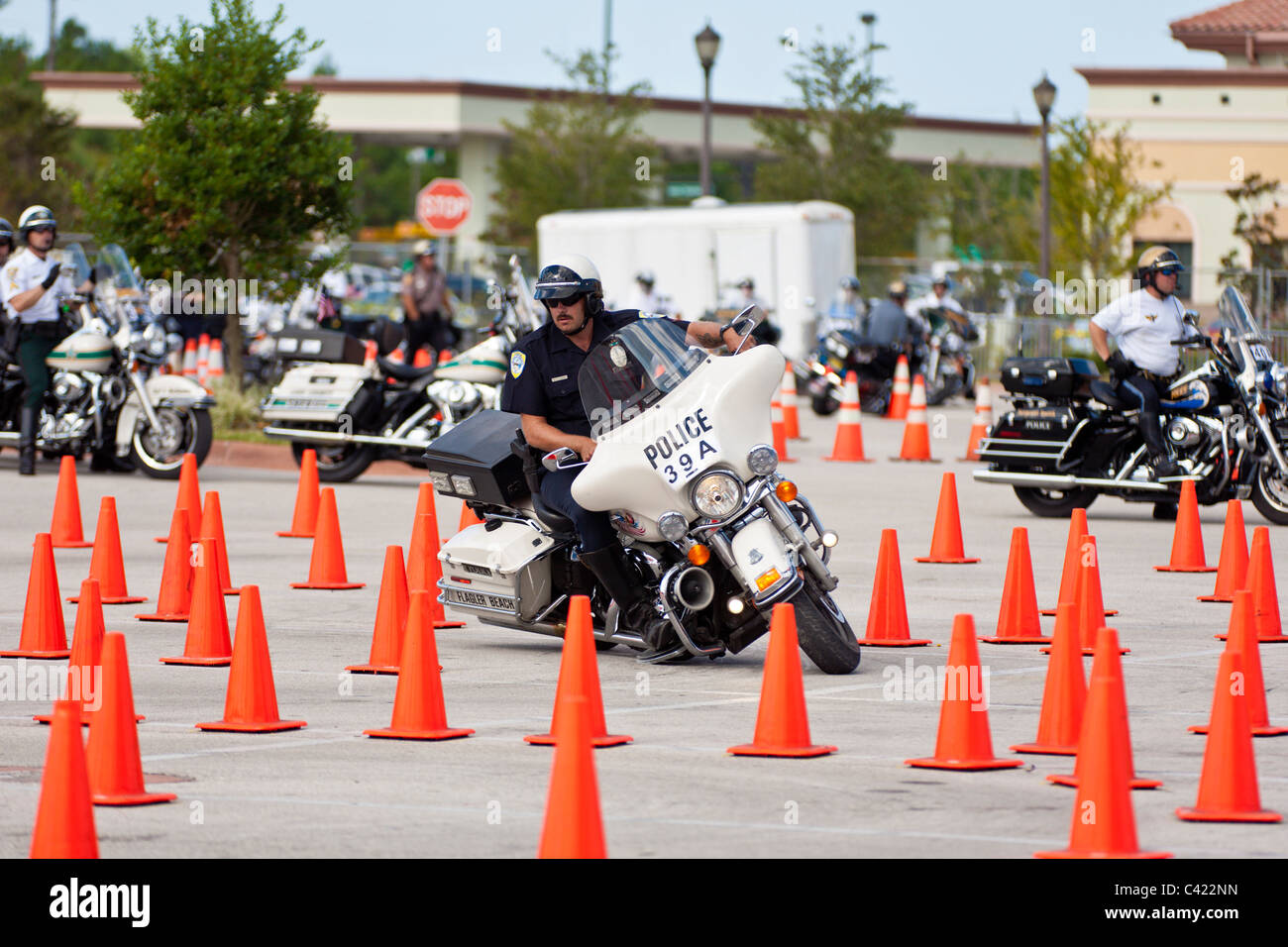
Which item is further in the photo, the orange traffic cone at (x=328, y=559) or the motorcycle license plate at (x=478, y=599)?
the orange traffic cone at (x=328, y=559)

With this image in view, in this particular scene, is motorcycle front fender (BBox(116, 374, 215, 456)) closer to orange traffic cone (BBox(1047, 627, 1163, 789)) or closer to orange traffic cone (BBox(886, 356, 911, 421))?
orange traffic cone (BBox(886, 356, 911, 421))

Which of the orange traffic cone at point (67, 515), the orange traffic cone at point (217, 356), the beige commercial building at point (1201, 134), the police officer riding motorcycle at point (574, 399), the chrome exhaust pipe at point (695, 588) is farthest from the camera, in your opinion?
the beige commercial building at point (1201, 134)

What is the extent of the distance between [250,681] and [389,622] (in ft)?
5.49

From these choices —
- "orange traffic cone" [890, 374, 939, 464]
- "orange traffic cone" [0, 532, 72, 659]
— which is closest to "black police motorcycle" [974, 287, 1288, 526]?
A: "orange traffic cone" [890, 374, 939, 464]

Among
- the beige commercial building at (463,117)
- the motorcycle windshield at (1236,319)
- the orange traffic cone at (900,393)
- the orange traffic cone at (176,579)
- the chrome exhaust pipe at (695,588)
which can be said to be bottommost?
the orange traffic cone at (900,393)

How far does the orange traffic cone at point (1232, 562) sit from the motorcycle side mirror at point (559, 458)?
3.88 meters

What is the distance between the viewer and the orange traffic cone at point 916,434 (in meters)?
22.2

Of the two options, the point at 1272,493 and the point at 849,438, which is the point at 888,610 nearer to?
the point at 1272,493

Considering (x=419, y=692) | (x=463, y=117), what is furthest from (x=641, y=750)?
(x=463, y=117)

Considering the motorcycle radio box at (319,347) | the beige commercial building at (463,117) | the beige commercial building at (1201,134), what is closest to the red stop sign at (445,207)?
the beige commercial building at (1201,134)

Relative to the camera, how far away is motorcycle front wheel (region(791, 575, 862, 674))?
9.20 meters

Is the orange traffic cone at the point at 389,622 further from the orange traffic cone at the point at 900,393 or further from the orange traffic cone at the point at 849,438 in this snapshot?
the orange traffic cone at the point at 900,393

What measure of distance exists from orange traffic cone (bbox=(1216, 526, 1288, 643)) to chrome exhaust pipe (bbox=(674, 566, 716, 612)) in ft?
8.90
